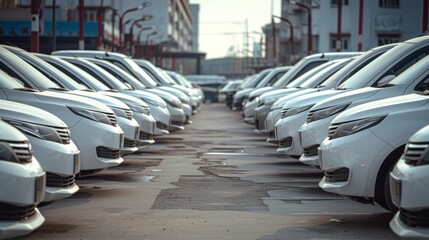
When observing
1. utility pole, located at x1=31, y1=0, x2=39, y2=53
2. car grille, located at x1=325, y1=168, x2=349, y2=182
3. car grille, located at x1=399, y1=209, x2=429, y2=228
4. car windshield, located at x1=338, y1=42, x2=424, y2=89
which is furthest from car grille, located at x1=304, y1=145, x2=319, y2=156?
utility pole, located at x1=31, y1=0, x2=39, y2=53

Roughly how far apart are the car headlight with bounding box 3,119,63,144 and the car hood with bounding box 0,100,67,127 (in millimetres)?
35

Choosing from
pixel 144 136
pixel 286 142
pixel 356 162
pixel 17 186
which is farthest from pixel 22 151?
pixel 144 136

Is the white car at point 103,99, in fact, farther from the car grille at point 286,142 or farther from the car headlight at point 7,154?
the car headlight at point 7,154

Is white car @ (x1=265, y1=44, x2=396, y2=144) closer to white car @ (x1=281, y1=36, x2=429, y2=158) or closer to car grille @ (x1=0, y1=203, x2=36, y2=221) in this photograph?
white car @ (x1=281, y1=36, x2=429, y2=158)

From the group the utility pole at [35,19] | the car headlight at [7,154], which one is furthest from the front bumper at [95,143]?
the utility pole at [35,19]

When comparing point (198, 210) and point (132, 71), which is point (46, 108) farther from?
point (132, 71)

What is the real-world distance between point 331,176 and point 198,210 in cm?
146

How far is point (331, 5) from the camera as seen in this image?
6781cm

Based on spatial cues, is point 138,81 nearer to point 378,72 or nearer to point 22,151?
point 378,72

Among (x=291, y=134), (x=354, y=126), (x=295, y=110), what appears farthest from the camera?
(x=295, y=110)

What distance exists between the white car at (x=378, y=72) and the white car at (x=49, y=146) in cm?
396

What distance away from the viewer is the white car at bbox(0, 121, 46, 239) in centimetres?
722

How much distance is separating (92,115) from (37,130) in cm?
276

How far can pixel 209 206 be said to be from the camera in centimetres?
1073
